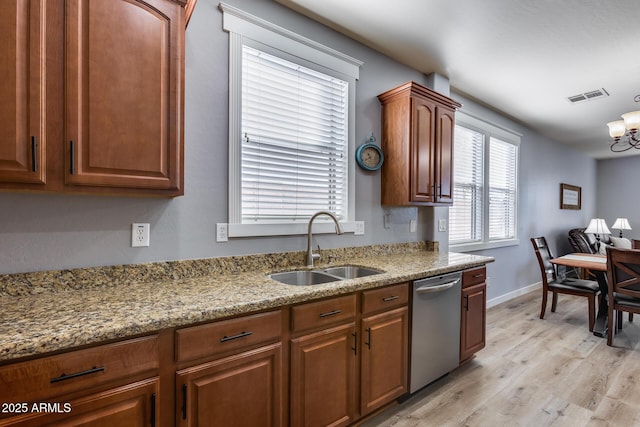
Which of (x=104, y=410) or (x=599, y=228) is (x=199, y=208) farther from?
(x=599, y=228)

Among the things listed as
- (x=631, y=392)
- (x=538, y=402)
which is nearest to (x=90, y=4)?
(x=538, y=402)

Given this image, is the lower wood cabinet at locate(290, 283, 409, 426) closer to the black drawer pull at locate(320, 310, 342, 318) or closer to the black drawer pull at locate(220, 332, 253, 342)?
the black drawer pull at locate(320, 310, 342, 318)

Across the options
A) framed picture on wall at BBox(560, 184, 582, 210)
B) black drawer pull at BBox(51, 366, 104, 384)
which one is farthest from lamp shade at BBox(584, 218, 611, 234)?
black drawer pull at BBox(51, 366, 104, 384)

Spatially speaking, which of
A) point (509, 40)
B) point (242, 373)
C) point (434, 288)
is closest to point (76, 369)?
point (242, 373)

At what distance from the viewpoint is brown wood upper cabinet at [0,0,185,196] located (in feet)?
3.78

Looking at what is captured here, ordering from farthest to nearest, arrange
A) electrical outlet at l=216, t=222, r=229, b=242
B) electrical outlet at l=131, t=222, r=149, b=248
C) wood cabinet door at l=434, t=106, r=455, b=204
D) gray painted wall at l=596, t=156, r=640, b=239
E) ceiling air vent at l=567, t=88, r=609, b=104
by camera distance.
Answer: gray painted wall at l=596, t=156, r=640, b=239 < ceiling air vent at l=567, t=88, r=609, b=104 < wood cabinet door at l=434, t=106, r=455, b=204 < electrical outlet at l=216, t=222, r=229, b=242 < electrical outlet at l=131, t=222, r=149, b=248

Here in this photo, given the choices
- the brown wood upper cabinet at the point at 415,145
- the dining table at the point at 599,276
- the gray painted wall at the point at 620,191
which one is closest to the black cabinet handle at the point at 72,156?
the brown wood upper cabinet at the point at 415,145

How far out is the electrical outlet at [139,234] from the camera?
1655mm

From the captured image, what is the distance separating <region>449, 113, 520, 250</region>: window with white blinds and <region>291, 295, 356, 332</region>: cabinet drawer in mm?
2490

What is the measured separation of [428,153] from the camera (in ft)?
8.99

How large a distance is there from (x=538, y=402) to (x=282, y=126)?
8.63 feet

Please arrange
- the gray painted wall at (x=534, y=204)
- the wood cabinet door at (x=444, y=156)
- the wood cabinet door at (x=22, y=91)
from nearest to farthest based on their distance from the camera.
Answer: the wood cabinet door at (x=22, y=91) < the wood cabinet door at (x=444, y=156) < the gray painted wall at (x=534, y=204)

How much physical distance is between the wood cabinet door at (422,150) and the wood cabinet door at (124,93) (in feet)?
6.04

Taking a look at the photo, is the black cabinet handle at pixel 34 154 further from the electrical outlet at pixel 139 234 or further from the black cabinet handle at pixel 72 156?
the electrical outlet at pixel 139 234
